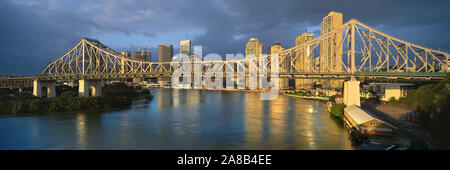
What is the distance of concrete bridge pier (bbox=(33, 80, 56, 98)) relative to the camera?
33.0 meters

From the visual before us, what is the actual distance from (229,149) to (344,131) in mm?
7826

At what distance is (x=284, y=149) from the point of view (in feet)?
39.6

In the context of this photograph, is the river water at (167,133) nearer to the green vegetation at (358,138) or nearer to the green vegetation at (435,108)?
the green vegetation at (358,138)

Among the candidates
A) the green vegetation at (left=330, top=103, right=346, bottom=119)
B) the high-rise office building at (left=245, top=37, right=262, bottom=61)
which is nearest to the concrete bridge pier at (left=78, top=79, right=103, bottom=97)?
the green vegetation at (left=330, top=103, right=346, bottom=119)

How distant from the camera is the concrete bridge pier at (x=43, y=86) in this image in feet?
108

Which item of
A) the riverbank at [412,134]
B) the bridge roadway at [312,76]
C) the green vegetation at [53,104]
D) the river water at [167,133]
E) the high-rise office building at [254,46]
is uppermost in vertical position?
the high-rise office building at [254,46]

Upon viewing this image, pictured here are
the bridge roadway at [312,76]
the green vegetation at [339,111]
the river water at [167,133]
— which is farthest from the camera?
the bridge roadway at [312,76]

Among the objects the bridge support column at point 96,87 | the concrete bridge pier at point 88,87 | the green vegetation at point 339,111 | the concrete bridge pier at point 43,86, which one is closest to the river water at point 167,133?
the green vegetation at point 339,111

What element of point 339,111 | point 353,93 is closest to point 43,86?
point 339,111

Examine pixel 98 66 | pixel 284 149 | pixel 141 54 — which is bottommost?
pixel 284 149

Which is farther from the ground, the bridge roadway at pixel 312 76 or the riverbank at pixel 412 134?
the bridge roadway at pixel 312 76

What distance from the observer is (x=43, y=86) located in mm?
34438
